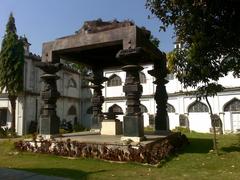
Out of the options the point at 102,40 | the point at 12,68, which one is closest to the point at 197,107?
the point at 12,68

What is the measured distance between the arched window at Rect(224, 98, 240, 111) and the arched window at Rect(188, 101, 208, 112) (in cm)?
211

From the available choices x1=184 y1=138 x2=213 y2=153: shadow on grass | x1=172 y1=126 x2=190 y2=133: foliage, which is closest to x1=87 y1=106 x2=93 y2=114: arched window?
x1=172 y1=126 x2=190 y2=133: foliage

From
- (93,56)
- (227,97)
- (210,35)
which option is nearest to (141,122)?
(210,35)

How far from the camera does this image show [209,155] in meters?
10.4

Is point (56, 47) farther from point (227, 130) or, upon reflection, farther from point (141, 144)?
point (227, 130)

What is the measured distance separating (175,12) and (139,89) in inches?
139

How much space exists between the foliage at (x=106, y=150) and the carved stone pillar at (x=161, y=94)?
2.14m

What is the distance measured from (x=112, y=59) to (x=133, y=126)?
21.7ft

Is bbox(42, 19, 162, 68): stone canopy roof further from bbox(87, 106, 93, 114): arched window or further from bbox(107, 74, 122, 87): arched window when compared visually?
bbox(87, 106, 93, 114): arched window

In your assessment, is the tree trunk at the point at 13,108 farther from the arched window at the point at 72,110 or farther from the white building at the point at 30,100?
the arched window at the point at 72,110

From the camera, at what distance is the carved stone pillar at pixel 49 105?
38.4 feet

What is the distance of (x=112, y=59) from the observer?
1568cm

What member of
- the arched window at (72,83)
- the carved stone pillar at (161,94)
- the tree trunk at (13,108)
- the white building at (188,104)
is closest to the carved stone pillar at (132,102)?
the carved stone pillar at (161,94)

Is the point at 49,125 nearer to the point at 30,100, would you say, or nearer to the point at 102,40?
the point at 102,40
